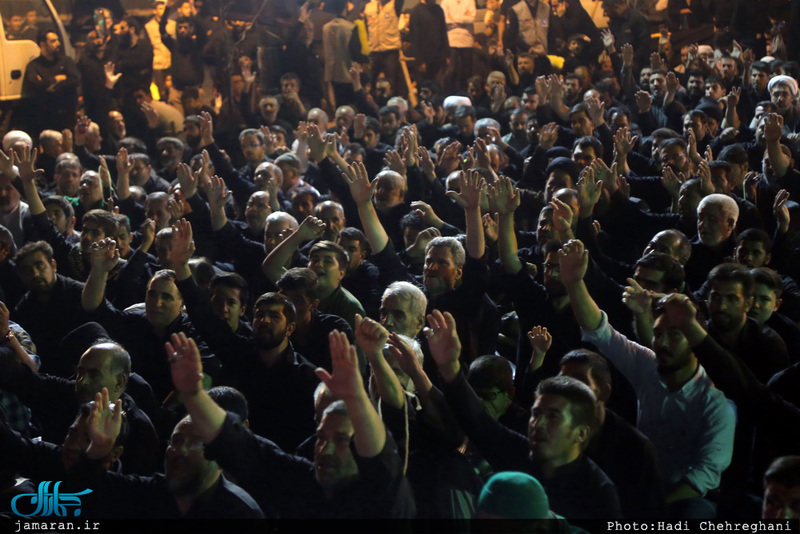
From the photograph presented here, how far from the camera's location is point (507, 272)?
5227 millimetres

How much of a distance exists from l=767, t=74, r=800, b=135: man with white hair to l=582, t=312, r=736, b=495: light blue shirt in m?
6.20

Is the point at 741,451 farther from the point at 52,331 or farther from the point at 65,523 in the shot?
the point at 52,331

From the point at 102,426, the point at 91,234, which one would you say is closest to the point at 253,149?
the point at 91,234

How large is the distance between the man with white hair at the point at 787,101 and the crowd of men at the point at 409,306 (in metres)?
0.04

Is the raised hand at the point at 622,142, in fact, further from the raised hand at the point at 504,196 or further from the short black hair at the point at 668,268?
the short black hair at the point at 668,268

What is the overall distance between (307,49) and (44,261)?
7401mm

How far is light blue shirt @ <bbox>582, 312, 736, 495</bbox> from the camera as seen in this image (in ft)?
12.9

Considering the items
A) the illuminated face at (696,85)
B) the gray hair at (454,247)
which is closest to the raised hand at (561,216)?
the gray hair at (454,247)

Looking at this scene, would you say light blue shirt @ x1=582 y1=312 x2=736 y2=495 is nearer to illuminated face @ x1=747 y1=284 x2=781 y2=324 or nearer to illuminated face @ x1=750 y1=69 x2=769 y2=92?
illuminated face @ x1=747 y1=284 x2=781 y2=324

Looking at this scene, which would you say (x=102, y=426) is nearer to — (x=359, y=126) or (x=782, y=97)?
(x=359, y=126)

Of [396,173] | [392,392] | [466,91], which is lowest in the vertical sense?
[466,91]

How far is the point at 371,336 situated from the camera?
3.57m

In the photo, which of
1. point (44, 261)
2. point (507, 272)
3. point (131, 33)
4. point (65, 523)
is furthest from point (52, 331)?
point (131, 33)

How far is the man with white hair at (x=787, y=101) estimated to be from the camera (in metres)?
9.58
